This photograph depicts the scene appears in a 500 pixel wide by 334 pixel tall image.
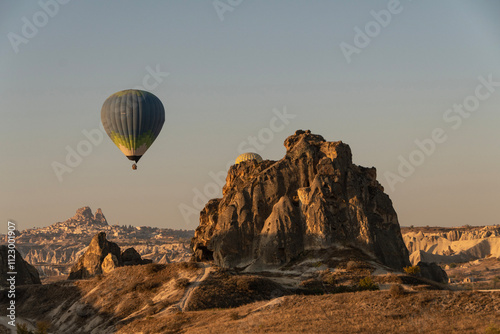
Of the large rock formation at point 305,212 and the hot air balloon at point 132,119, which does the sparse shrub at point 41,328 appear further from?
the large rock formation at point 305,212

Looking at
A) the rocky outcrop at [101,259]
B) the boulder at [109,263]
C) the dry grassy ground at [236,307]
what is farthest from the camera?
the rocky outcrop at [101,259]

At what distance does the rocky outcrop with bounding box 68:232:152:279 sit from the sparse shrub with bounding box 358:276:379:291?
48375 millimetres

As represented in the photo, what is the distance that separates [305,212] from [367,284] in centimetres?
2414

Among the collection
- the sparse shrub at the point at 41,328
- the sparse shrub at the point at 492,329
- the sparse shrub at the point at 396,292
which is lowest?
the sparse shrub at the point at 41,328

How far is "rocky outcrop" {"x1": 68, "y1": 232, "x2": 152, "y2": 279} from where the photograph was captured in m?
111

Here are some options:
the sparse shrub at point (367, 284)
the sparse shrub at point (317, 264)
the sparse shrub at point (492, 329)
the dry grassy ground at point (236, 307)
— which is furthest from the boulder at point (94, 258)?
the sparse shrub at point (492, 329)

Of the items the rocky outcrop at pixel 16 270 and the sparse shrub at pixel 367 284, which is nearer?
the sparse shrub at pixel 367 284

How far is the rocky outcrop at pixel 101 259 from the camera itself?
11144cm

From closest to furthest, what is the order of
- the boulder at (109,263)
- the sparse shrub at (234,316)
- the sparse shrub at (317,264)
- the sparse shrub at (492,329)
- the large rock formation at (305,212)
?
1. the sparse shrub at (492,329)
2. the sparse shrub at (234,316)
3. the sparse shrub at (317,264)
4. the large rock formation at (305,212)
5. the boulder at (109,263)

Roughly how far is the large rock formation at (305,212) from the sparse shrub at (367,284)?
58.4ft

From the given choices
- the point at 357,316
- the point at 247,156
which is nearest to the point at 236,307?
the point at 357,316

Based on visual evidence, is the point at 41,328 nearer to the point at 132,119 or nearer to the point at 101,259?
the point at 132,119

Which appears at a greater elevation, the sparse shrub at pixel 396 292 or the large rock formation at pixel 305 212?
the large rock formation at pixel 305 212

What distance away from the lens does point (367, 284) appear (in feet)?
242
